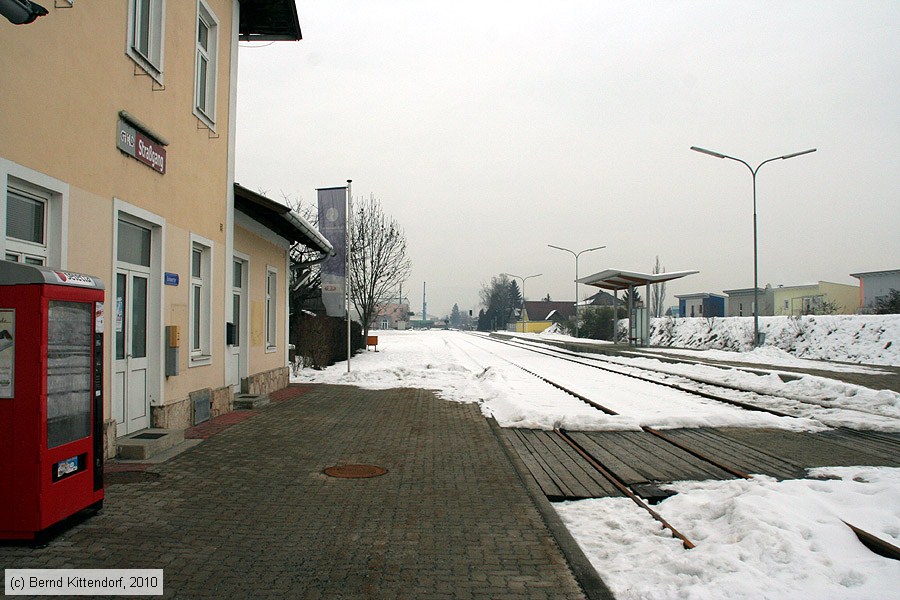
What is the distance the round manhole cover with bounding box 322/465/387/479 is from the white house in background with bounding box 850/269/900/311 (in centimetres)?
5174

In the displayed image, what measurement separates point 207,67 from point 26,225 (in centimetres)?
610

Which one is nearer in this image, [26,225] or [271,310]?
[26,225]

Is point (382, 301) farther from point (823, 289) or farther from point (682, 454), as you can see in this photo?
point (823, 289)

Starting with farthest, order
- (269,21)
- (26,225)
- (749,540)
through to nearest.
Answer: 1. (269,21)
2. (26,225)
3. (749,540)

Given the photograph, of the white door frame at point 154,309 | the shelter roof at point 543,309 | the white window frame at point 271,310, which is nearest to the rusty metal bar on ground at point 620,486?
the white door frame at point 154,309

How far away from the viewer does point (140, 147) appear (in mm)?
8141

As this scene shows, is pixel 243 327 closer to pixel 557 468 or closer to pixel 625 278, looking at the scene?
pixel 557 468

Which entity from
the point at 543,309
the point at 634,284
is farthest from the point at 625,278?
the point at 543,309

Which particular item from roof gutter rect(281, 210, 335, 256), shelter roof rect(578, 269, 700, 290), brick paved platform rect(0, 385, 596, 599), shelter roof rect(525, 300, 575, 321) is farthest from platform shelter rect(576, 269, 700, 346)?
shelter roof rect(525, 300, 575, 321)

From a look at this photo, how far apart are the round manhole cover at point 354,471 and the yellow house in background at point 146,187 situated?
2.52m

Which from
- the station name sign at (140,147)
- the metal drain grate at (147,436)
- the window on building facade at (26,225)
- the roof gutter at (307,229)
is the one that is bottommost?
the metal drain grate at (147,436)

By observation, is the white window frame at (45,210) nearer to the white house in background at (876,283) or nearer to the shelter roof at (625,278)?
the shelter roof at (625,278)

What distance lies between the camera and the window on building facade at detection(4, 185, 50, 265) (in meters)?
5.78

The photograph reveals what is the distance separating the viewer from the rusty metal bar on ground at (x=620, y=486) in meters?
4.91
